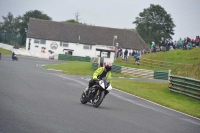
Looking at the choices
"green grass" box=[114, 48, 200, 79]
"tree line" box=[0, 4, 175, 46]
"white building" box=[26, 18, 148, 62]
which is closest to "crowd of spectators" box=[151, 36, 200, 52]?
"green grass" box=[114, 48, 200, 79]

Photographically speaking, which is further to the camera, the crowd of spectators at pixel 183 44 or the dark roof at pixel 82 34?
the dark roof at pixel 82 34

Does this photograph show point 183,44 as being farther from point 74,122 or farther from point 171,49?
point 74,122

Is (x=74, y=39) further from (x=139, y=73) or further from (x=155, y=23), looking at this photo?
(x=139, y=73)

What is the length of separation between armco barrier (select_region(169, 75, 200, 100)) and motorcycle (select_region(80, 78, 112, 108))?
994 cm

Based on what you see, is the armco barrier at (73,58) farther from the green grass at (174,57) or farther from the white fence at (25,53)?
the green grass at (174,57)

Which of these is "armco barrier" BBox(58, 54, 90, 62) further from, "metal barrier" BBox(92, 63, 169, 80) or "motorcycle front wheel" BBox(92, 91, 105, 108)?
"motorcycle front wheel" BBox(92, 91, 105, 108)

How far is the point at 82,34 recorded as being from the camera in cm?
9669

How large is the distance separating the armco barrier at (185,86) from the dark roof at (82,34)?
216 ft

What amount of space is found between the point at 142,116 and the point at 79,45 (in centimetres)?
7963

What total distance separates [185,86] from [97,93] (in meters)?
11.7

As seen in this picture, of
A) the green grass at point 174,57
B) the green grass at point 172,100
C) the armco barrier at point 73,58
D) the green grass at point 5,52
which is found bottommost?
the green grass at point 172,100

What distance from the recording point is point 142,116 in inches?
612

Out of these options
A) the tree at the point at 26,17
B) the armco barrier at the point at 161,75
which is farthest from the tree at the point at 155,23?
the armco barrier at the point at 161,75

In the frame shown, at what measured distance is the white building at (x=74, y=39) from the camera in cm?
9344
